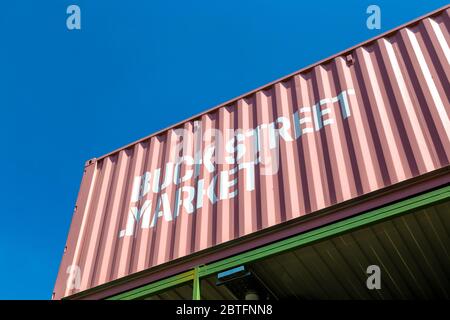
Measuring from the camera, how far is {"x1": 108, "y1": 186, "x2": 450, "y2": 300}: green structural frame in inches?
237

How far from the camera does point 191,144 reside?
29.7 feet

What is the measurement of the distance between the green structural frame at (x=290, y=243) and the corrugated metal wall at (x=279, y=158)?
0.35m

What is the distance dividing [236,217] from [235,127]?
188 cm

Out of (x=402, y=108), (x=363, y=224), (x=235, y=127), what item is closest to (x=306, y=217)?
(x=363, y=224)

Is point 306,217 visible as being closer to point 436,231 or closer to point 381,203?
point 381,203

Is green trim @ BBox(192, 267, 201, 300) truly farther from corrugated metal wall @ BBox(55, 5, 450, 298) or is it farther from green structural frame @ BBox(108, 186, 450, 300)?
corrugated metal wall @ BBox(55, 5, 450, 298)

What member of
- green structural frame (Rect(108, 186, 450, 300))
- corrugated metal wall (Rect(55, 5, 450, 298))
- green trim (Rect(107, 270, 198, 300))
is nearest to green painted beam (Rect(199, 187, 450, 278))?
green structural frame (Rect(108, 186, 450, 300))

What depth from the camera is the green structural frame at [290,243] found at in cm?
601

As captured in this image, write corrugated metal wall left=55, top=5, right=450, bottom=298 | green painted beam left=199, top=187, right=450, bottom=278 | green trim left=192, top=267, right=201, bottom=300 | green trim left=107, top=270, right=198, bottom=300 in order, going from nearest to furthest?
1. green painted beam left=199, top=187, right=450, bottom=278
2. green trim left=192, top=267, right=201, bottom=300
3. corrugated metal wall left=55, top=5, right=450, bottom=298
4. green trim left=107, top=270, right=198, bottom=300

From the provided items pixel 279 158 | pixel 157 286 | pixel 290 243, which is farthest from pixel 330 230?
pixel 157 286

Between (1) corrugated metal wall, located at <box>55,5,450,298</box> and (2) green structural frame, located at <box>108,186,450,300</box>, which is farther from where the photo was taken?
(1) corrugated metal wall, located at <box>55,5,450,298</box>

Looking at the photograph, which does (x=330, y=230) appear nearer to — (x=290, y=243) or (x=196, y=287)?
(x=290, y=243)

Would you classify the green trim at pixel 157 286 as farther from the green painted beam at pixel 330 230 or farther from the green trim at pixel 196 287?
the green painted beam at pixel 330 230

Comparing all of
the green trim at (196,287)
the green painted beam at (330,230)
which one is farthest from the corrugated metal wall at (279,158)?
the green trim at (196,287)
